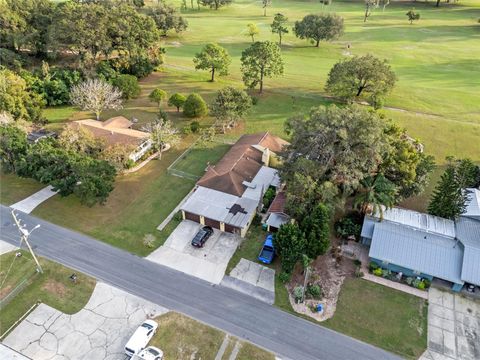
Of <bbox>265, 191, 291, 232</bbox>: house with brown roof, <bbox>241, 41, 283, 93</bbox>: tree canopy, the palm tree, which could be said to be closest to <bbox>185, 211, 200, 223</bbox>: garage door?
<bbox>265, 191, 291, 232</bbox>: house with brown roof

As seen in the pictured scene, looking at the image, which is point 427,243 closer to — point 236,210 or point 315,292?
point 315,292

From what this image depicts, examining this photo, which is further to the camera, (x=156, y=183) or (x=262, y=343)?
(x=156, y=183)

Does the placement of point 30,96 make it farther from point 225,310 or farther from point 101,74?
point 225,310

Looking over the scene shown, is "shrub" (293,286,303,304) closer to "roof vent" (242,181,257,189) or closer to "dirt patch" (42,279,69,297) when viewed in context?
"roof vent" (242,181,257,189)

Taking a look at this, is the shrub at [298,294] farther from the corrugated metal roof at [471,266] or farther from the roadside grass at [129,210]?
the roadside grass at [129,210]

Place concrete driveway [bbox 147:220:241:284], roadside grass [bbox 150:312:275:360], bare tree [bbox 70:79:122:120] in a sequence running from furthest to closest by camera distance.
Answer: bare tree [bbox 70:79:122:120]
concrete driveway [bbox 147:220:241:284]
roadside grass [bbox 150:312:275:360]

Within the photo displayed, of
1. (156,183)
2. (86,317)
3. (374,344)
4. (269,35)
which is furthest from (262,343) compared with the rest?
(269,35)

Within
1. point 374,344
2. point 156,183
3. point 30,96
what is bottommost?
point 374,344

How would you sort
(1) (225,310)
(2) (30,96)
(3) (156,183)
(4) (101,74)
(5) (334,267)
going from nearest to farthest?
(1) (225,310) → (5) (334,267) → (3) (156,183) → (2) (30,96) → (4) (101,74)
